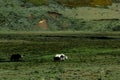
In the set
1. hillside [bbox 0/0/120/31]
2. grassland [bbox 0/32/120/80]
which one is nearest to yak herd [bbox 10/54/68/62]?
grassland [bbox 0/32/120/80]

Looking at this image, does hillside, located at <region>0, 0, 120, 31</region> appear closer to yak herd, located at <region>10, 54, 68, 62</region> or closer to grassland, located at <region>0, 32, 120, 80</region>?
grassland, located at <region>0, 32, 120, 80</region>

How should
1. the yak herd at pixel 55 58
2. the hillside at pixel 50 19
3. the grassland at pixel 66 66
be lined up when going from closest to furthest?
the grassland at pixel 66 66, the yak herd at pixel 55 58, the hillside at pixel 50 19

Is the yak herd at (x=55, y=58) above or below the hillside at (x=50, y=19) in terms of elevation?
above

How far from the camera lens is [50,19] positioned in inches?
3782

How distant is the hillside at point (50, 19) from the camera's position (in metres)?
93.6

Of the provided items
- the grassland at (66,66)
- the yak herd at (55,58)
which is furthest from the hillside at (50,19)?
the yak herd at (55,58)

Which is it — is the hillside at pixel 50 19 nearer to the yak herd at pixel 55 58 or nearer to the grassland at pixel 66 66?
the grassland at pixel 66 66

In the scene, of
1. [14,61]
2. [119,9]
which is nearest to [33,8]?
[119,9]

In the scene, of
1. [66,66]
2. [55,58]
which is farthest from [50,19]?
[66,66]

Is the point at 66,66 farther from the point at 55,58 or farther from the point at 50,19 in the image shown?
the point at 50,19

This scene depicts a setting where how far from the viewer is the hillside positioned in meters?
93.6

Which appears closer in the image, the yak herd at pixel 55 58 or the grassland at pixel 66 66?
the grassland at pixel 66 66

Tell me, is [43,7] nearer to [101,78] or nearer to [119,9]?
[119,9]

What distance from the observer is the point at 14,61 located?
39.7 metres
